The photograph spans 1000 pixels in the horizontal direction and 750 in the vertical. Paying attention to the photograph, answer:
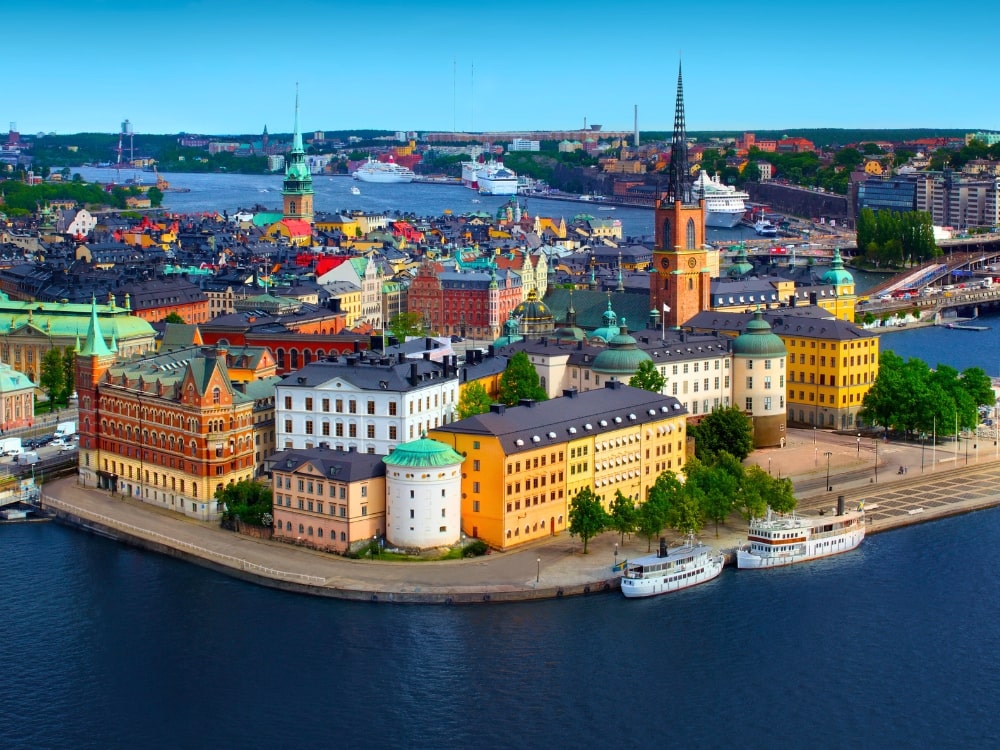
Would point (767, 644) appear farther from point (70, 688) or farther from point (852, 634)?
point (70, 688)

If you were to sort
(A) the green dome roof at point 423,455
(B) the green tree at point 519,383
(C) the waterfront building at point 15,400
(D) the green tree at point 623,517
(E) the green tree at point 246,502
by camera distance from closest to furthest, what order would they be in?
(A) the green dome roof at point 423,455 < (D) the green tree at point 623,517 < (E) the green tree at point 246,502 < (B) the green tree at point 519,383 < (C) the waterfront building at point 15,400

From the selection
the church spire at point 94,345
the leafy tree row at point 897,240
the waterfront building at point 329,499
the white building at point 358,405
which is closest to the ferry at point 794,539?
the waterfront building at point 329,499

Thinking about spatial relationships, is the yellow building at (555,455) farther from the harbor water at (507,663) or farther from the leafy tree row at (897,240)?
the leafy tree row at (897,240)

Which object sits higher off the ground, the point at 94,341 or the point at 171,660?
the point at 94,341

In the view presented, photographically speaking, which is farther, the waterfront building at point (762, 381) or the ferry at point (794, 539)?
the waterfront building at point (762, 381)

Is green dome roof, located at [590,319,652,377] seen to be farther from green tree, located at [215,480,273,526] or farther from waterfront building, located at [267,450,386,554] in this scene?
green tree, located at [215,480,273,526]

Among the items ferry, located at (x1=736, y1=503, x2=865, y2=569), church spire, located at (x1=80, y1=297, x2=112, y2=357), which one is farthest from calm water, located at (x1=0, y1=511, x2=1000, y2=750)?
church spire, located at (x1=80, y1=297, x2=112, y2=357)

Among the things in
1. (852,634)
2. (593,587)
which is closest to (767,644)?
(852,634)
